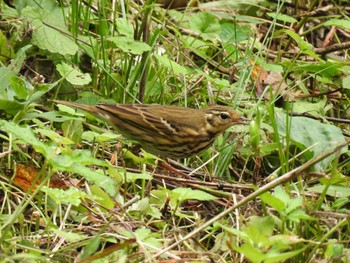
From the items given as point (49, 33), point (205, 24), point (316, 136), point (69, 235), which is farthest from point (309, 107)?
point (69, 235)

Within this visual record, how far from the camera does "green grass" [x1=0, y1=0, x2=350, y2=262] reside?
11.5 feet

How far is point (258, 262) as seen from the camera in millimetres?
3113

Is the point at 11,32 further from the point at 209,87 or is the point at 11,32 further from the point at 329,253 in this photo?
the point at 329,253

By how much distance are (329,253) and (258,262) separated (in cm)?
54

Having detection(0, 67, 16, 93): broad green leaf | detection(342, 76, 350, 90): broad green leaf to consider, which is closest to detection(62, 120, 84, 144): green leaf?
detection(0, 67, 16, 93): broad green leaf

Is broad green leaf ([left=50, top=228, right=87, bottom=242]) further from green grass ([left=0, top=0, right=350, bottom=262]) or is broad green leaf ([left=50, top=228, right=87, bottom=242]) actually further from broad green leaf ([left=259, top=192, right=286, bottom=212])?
broad green leaf ([left=259, top=192, right=286, bottom=212])

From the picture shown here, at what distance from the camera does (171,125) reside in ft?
16.9

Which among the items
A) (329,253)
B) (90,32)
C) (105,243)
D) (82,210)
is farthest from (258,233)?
(90,32)

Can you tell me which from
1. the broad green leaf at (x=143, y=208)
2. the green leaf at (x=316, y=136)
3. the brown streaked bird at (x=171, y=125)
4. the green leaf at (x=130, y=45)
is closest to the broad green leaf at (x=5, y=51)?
the green leaf at (x=130, y=45)

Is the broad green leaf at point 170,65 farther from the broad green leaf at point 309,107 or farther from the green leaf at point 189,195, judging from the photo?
the green leaf at point 189,195

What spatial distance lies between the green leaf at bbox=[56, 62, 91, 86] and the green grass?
14 mm

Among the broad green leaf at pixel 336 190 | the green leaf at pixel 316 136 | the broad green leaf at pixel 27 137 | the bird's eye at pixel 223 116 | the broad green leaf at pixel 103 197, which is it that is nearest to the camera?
the broad green leaf at pixel 27 137

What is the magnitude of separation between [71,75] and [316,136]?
4.69 feet

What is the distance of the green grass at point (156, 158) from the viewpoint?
350 cm
